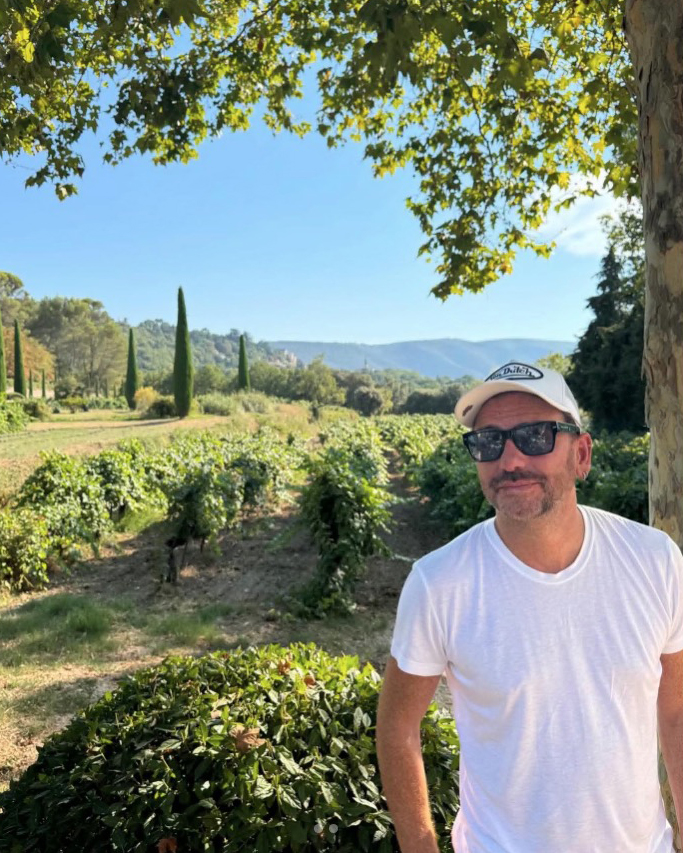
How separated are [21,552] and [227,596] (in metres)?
2.94

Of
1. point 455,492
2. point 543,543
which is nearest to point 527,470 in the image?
point 543,543

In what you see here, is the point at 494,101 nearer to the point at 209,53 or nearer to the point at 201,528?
the point at 209,53

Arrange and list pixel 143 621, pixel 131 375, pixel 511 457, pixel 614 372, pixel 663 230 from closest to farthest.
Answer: pixel 511 457
pixel 663 230
pixel 143 621
pixel 614 372
pixel 131 375

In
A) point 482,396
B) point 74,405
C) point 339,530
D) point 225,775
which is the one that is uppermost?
point 482,396

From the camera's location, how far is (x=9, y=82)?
3746 millimetres

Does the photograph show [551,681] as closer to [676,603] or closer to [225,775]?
[676,603]

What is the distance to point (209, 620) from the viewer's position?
7582mm

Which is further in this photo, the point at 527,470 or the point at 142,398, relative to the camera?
the point at 142,398

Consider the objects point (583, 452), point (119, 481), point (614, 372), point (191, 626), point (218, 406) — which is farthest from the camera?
point (218, 406)

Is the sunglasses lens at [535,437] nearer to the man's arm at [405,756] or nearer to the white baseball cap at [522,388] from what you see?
the white baseball cap at [522,388]

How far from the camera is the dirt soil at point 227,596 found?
5.65 m

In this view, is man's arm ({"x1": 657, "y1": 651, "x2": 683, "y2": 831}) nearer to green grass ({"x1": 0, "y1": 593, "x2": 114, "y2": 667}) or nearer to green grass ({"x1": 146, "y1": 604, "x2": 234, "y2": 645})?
green grass ({"x1": 146, "y1": 604, "x2": 234, "y2": 645})

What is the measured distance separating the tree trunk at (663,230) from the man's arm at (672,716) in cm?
85

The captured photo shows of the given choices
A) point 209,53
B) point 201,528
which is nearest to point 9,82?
point 209,53
